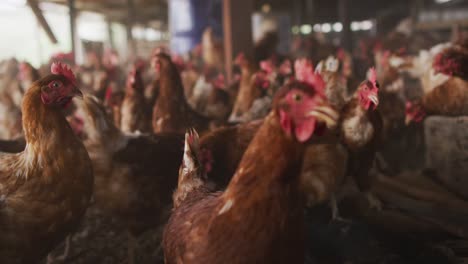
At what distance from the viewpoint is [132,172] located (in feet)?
9.71

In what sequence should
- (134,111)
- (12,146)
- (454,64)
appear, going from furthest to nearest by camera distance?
1. (134,111)
2. (454,64)
3. (12,146)

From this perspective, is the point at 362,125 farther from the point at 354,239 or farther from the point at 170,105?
the point at 170,105

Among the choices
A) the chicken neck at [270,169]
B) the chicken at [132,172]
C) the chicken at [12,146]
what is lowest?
the chicken at [132,172]

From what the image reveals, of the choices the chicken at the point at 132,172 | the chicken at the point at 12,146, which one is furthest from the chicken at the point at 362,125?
the chicken at the point at 12,146

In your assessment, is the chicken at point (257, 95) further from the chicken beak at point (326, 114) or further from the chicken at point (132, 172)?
the chicken beak at point (326, 114)

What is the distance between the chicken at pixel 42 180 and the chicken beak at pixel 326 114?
1.58 meters

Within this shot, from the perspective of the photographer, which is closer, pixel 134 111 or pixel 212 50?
pixel 134 111

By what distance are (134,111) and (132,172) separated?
4.67ft

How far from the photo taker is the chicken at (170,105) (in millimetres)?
3812

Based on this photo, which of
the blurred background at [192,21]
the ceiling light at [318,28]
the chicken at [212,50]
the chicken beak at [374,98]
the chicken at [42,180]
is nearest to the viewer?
the chicken at [42,180]

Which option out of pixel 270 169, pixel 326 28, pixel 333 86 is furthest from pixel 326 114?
pixel 326 28

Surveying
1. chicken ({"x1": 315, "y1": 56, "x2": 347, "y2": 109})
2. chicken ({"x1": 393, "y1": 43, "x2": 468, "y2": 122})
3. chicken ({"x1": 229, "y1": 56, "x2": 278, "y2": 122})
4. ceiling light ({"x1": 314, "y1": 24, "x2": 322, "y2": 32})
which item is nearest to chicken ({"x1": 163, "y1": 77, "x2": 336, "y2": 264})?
chicken ({"x1": 315, "y1": 56, "x2": 347, "y2": 109})

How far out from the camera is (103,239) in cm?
352

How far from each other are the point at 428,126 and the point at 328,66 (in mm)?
1204
